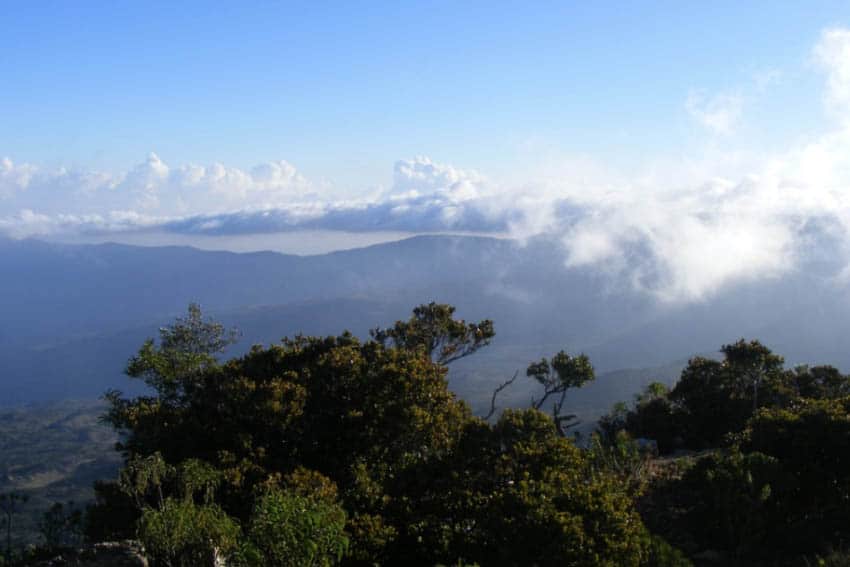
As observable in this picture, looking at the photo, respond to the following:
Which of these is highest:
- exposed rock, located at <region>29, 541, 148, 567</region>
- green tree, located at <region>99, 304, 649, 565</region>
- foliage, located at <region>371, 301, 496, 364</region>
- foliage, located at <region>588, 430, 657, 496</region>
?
foliage, located at <region>371, 301, 496, 364</region>

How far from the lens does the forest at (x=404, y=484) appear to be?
13.6 m

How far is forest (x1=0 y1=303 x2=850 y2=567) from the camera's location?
13594mm

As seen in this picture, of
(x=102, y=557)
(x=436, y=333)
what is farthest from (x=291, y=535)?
(x=436, y=333)

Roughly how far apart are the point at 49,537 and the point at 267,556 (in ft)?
51.5

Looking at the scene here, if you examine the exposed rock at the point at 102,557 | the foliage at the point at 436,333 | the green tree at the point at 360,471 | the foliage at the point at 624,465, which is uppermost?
the foliage at the point at 436,333

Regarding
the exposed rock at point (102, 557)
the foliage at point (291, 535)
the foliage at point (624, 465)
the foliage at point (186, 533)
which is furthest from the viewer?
the foliage at point (624, 465)

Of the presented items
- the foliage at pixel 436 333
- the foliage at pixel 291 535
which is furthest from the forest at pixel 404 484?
the foliage at pixel 436 333

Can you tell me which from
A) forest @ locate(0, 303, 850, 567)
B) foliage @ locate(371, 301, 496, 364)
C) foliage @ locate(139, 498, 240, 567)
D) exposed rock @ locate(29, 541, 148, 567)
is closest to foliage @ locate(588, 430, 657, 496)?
forest @ locate(0, 303, 850, 567)

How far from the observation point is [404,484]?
18.5m

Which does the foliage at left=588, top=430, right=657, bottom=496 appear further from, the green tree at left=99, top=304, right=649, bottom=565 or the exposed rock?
the exposed rock

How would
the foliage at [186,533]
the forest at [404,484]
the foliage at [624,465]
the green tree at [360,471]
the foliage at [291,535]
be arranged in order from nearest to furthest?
the foliage at [291,535] < the foliage at [186,533] < the green tree at [360,471] < the forest at [404,484] < the foliage at [624,465]

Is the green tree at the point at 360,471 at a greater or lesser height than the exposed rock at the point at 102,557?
greater

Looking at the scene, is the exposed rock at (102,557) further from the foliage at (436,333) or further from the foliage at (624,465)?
the foliage at (436,333)

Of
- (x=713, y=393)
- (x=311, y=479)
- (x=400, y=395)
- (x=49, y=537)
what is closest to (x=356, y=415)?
(x=400, y=395)
